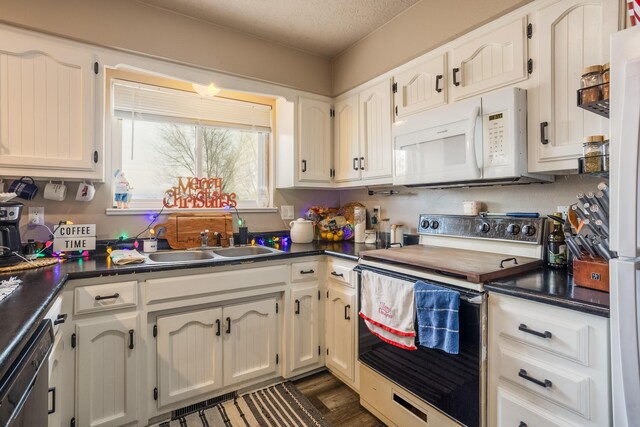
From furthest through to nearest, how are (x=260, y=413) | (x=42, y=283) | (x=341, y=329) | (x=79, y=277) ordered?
(x=341, y=329), (x=260, y=413), (x=79, y=277), (x=42, y=283)

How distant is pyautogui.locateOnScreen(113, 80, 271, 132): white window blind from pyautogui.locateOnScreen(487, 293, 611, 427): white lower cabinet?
229 centimetres

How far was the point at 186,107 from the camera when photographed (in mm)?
2514

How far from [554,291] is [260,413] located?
1643mm

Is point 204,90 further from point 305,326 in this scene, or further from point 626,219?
point 626,219

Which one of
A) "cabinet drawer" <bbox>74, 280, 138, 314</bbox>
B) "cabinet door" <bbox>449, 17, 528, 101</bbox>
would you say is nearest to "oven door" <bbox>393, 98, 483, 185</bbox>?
"cabinet door" <bbox>449, 17, 528, 101</bbox>

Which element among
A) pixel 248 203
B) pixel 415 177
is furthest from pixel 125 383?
pixel 415 177

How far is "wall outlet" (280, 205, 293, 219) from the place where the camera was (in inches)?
113

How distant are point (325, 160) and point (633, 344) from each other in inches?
88.8

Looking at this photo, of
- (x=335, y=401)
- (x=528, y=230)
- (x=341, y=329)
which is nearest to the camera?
(x=528, y=230)

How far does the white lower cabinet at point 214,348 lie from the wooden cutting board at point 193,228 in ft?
2.07

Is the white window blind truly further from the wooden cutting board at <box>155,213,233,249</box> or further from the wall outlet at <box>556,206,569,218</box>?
the wall outlet at <box>556,206,569,218</box>

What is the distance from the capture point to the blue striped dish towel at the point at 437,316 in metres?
1.33

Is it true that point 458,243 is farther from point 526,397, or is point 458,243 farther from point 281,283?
point 281,283

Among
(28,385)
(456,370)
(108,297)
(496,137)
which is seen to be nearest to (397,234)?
(496,137)
